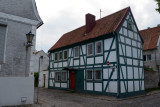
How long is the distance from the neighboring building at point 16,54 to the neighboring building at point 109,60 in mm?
7352

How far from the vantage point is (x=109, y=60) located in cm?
1427

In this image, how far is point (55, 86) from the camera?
21.1m

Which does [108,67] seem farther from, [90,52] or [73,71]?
[73,71]

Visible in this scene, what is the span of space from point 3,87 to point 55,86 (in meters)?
A: 13.3

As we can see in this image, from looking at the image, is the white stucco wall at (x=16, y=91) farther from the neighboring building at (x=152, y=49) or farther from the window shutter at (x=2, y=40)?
the neighboring building at (x=152, y=49)

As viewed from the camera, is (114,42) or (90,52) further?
(90,52)

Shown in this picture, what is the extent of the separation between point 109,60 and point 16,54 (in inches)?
326

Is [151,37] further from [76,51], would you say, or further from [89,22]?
[76,51]

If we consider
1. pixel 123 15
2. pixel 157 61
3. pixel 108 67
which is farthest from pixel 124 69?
pixel 157 61

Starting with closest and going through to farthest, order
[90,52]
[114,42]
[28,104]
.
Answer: [28,104] → [114,42] → [90,52]

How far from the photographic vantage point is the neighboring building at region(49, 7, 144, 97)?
547 inches

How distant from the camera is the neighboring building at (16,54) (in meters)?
8.29

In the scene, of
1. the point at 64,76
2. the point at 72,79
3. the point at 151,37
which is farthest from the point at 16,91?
the point at 151,37

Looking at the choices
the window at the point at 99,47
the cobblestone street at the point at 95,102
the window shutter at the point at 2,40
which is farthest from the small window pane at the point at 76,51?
the window shutter at the point at 2,40
